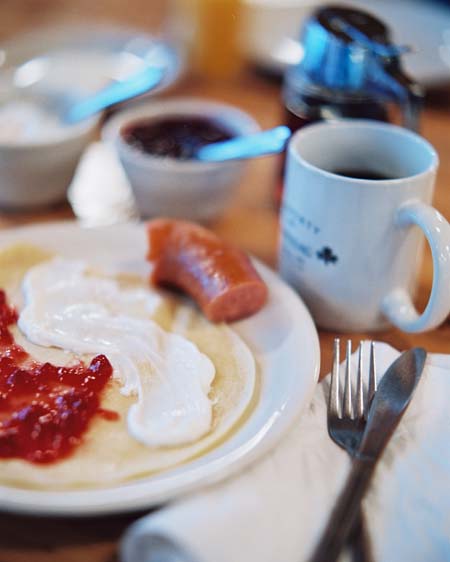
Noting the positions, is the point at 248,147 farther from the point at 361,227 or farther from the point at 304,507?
the point at 304,507

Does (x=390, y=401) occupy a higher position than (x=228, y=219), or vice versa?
(x=390, y=401)

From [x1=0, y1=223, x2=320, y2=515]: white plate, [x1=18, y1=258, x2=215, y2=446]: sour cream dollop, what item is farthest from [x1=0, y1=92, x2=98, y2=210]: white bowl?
[x1=18, y1=258, x2=215, y2=446]: sour cream dollop

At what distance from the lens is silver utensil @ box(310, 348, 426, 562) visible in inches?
29.6

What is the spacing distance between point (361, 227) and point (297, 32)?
3.93 ft

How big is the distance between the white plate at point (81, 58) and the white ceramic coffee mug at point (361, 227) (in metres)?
0.77

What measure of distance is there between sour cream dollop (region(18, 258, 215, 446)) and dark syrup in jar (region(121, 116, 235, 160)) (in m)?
0.36

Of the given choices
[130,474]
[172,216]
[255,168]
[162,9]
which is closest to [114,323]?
[130,474]

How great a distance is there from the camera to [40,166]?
1.45 metres

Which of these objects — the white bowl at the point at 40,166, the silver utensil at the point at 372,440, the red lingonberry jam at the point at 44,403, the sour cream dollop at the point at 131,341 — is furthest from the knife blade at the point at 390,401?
the white bowl at the point at 40,166

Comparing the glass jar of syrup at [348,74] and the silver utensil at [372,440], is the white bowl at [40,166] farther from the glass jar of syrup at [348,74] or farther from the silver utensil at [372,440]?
the silver utensil at [372,440]

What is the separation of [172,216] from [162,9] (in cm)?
158

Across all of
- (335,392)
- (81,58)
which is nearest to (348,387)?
(335,392)

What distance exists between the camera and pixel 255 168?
5.65ft

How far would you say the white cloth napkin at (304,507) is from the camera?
2.43 feet
